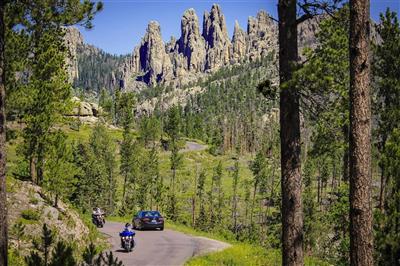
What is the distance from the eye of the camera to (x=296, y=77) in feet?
26.3

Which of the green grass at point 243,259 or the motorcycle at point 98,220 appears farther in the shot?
the motorcycle at point 98,220

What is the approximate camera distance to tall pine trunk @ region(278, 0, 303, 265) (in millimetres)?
8273

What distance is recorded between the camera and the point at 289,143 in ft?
27.5

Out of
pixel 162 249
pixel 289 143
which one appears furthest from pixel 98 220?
pixel 289 143

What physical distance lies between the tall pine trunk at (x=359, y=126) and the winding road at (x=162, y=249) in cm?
1242

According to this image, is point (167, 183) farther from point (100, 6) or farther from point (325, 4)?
point (325, 4)

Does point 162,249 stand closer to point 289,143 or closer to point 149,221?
point 149,221

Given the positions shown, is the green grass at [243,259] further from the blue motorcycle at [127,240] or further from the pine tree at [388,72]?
→ the pine tree at [388,72]

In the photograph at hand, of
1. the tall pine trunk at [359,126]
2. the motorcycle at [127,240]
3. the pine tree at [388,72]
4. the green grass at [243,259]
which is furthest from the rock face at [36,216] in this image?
the pine tree at [388,72]

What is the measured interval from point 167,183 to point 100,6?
7738cm

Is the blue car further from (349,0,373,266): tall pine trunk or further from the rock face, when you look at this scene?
(349,0,373,266): tall pine trunk

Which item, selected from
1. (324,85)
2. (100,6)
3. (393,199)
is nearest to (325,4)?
(324,85)

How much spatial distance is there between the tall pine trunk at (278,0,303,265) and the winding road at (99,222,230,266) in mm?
11064

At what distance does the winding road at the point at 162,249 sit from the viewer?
63.2 ft
